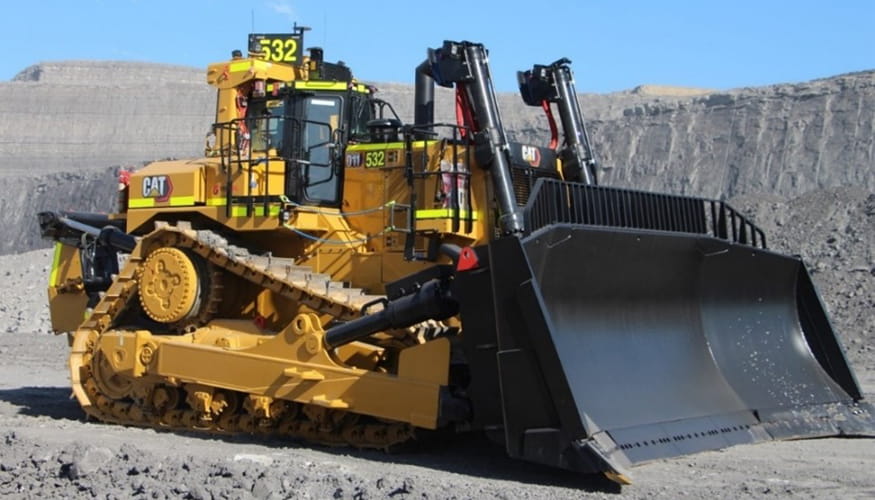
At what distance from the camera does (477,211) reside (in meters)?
9.70

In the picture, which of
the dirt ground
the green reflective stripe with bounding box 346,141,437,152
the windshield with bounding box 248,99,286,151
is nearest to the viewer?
the dirt ground

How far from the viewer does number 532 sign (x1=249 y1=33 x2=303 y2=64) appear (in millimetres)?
11500

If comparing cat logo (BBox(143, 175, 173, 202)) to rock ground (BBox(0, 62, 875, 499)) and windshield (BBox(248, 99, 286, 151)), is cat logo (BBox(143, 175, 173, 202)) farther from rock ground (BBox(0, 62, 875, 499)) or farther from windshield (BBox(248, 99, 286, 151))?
rock ground (BBox(0, 62, 875, 499))

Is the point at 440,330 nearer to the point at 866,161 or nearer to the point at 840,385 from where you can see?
the point at 840,385

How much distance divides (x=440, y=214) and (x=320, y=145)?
66.1 inches

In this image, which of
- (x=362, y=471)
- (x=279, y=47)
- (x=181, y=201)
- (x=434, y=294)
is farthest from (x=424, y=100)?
(x=362, y=471)

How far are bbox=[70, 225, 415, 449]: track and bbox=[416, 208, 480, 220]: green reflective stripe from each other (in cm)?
81

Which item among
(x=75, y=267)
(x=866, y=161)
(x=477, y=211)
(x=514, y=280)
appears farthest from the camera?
(x=866, y=161)

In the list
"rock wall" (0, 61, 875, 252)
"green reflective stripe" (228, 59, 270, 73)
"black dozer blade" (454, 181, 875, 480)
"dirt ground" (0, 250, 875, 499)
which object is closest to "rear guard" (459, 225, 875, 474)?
"black dozer blade" (454, 181, 875, 480)

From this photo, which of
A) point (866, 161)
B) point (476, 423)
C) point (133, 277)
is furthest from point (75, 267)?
point (866, 161)

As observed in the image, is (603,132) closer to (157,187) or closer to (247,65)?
(247,65)

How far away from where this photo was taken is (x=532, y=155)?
1027cm

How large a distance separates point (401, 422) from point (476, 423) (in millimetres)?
910

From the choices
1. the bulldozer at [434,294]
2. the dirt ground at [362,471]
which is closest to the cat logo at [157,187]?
the bulldozer at [434,294]
